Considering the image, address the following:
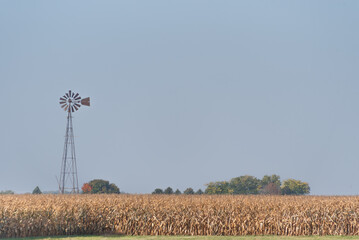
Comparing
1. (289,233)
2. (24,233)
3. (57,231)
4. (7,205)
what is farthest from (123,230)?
(289,233)

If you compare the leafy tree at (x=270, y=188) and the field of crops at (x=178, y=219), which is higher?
the leafy tree at (x=270, y=188)

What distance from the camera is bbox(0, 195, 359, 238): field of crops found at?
2305 centimetres

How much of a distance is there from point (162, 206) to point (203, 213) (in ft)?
7.26

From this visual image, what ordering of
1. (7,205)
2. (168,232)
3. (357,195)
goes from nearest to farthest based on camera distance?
(168,232)
(7,205)
(357,195)

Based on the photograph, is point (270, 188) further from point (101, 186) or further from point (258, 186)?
point (101, 186)

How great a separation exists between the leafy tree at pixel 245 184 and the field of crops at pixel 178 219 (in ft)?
108

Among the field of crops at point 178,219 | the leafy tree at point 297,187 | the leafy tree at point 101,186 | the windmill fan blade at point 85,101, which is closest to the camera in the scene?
the field of crops at point 178,219

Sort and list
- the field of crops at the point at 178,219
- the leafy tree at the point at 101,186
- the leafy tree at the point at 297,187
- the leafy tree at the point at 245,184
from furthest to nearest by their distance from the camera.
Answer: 1. the leafy tree at the point at 297,187
2. the leafy tree at the point at 245,184
3. the leafy tree at the point at 101,186
4. the field of crops at the point at 178,219

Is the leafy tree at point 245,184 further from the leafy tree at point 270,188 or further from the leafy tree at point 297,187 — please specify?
the leafy tree at point 297,187

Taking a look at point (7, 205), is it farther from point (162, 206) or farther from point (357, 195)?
point (357, 195)

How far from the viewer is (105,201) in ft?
82.5

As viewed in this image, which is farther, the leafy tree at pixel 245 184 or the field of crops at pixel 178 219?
the leafy tree at pixel 245 184

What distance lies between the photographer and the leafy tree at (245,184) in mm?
57353

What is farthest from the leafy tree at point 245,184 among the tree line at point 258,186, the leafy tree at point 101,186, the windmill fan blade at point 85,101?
the windmill fan blade at point 85,101
